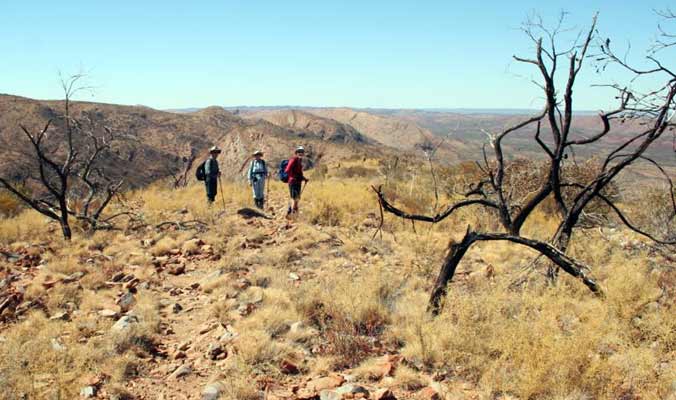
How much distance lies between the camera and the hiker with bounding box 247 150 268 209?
10727mm

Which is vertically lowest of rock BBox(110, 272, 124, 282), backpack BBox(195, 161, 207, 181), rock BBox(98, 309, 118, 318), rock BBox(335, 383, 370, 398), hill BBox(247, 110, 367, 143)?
rock BBox(110, 272, 124, 282)

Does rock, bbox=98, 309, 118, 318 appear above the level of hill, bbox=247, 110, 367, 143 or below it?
below

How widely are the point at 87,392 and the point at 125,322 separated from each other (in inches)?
49.6

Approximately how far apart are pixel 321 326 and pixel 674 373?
2993 millimetres

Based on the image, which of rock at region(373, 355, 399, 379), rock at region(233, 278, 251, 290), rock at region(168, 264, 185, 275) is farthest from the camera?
rock at region(168, 264, 185, 275)

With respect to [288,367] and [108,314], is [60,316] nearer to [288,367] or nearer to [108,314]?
[108,314]

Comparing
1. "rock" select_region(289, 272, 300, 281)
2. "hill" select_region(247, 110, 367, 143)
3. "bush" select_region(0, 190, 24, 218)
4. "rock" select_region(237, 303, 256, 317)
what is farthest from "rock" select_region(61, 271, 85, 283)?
"hill" select_region(247, 110, 367, 143)

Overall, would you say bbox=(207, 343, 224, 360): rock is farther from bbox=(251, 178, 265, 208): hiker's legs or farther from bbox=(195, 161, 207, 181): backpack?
bbox=(195, 161, 207, 181): backpack

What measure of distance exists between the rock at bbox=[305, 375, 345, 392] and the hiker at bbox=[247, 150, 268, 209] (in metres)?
7.58

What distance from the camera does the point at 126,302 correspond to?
5.33 metres

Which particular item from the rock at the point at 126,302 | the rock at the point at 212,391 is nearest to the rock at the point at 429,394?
the rock at the point at 212,391

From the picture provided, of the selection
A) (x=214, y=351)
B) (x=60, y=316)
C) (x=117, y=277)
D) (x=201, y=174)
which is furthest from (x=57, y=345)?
(x=201, y=174)

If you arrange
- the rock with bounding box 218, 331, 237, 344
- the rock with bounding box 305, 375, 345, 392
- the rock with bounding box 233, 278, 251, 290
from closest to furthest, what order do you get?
the rock with bounding box 305, 375, 345, 392 < the rock with bounding box 218, 331, 237, 344 < the rock with bounding box 233, 278, 251, 290

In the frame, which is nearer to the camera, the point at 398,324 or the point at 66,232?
the point at 398,324
